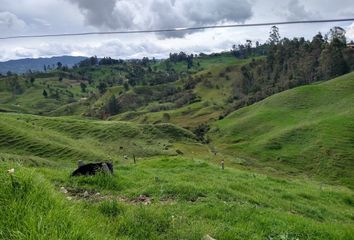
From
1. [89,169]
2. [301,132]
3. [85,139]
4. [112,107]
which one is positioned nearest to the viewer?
[89,169]

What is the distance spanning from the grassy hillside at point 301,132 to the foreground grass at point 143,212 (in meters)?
56.1

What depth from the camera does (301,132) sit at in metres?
87.4

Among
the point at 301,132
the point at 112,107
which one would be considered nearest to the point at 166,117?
the point at 112,107

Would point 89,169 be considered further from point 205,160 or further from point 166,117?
point 166,117

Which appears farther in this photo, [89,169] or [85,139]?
[85,139]

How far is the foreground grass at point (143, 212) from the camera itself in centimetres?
629

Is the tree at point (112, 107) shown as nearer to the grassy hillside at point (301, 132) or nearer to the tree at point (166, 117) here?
the tree at point (166, 117)

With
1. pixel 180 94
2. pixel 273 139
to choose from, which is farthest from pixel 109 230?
pixel 180 94

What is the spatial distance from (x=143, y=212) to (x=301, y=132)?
8301 cm

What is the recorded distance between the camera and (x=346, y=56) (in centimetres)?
13588

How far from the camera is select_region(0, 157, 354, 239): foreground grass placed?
6.29 meters

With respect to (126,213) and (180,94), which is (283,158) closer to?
(126,213)

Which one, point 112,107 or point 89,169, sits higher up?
point 89,169

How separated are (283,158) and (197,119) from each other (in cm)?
6488
